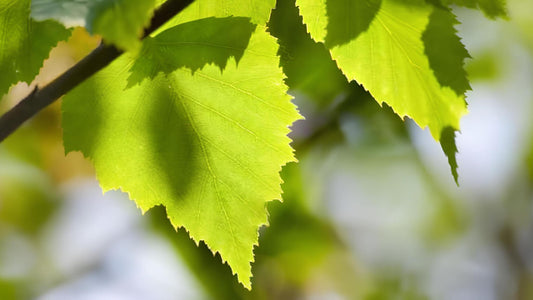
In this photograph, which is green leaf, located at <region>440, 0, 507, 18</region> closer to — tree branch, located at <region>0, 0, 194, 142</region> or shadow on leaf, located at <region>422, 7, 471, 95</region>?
shadow on leaf, located at <region>422, 7, 471, 95</region>

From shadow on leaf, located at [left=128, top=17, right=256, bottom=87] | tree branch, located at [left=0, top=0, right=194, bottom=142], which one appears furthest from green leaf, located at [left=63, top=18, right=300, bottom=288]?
tree branch, located at [left=0, top=0, right=194, bottom=142]

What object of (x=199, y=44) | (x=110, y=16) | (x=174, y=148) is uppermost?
(x=110, y=16)

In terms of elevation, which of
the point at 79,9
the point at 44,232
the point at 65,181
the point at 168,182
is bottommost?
the point at 44,232

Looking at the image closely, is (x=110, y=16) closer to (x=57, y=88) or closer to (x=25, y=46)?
(x=57, y=88)

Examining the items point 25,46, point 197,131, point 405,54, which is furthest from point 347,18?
point 25,46

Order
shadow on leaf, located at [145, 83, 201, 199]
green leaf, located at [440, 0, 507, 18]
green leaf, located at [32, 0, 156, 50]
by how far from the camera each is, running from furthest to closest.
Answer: shadow on leaf, located at [145, 83, 201, 199] → green leaf, located at [440, 0, 507, 18] → green leaf, located at [32, 0, 156, 50]

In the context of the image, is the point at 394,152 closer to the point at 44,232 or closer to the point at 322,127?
the point at 322,127

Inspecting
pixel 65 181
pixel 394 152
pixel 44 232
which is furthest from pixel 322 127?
pixel 44 232
